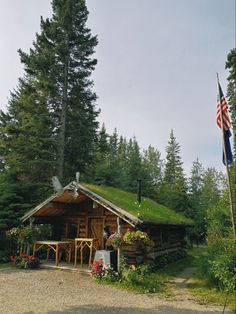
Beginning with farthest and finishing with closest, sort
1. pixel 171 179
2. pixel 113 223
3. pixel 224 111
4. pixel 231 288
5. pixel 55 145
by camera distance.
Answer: pixel 171 179, pixel 55 145, pixel 113 223, pixel 224 111, pixel 231 288

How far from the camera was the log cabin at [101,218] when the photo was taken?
14095 mm


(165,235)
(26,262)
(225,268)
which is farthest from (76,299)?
(165,235)

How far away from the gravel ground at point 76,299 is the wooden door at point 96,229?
3.90 metres

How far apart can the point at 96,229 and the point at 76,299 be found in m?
7.12

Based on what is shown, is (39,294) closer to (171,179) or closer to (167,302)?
(167,302)

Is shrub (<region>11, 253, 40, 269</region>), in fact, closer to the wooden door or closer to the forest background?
the wooden door

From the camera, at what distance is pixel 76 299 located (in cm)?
973

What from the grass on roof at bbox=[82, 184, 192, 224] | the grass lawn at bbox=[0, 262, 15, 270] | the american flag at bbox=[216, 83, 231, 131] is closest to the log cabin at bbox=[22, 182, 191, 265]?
the grass on roof at bbox=[82, 184, 192, 224]

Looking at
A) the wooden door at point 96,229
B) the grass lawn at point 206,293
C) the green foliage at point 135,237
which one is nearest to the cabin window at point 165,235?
the wooden door at point 96,229

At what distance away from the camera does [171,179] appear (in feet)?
170

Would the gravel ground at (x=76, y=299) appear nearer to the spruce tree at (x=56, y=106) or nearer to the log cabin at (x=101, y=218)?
the log cabin at (x=101, y=218)

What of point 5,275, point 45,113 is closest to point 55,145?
point 45,113

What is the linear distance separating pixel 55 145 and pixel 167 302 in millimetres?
15901

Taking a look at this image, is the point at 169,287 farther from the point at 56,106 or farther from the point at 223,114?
the point at 56,106
